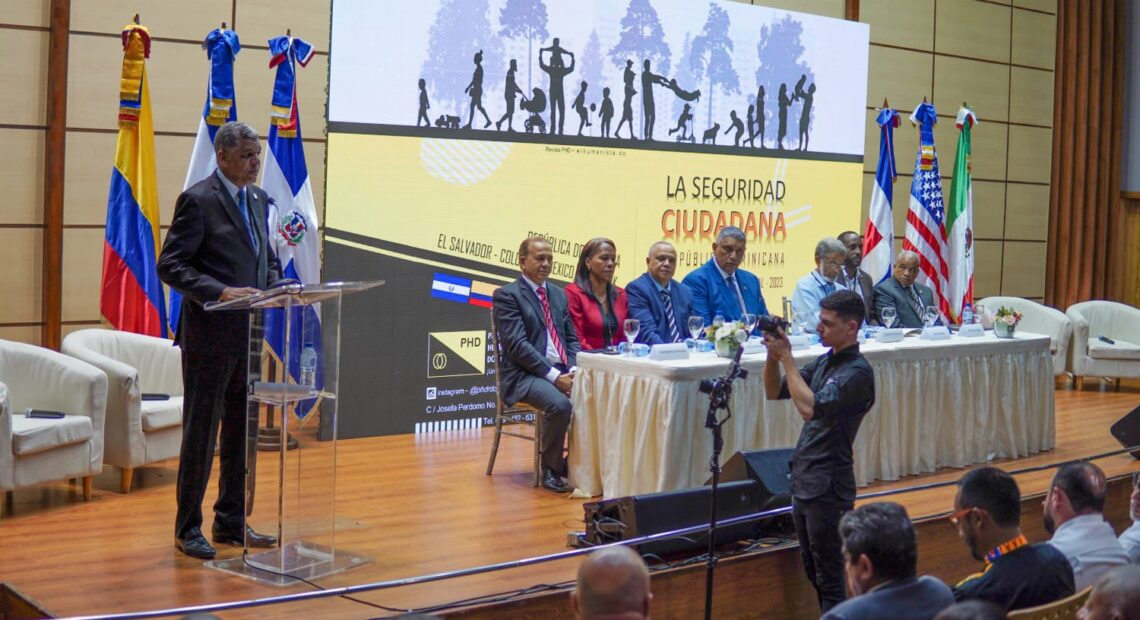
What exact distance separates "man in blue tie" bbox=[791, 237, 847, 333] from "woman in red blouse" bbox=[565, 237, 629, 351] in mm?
1127

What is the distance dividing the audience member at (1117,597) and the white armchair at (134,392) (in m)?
4.50

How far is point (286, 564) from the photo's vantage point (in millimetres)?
4398

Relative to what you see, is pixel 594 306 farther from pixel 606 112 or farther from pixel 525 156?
pixel 606 112

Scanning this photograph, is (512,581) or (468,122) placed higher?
(468,122)

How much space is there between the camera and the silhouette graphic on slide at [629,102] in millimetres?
8430

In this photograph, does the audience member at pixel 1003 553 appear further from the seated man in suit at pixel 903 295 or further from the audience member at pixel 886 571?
the seated man in suit at pixel 903 295

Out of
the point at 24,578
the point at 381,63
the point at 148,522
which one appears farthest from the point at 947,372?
the point at 24,578

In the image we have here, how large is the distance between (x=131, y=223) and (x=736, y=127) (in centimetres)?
449

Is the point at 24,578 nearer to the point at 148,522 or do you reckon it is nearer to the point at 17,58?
the point at 148,522

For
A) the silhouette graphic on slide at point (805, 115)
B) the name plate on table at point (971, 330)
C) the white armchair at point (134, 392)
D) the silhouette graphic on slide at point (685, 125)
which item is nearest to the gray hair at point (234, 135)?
the white armchair at point (134, 392)

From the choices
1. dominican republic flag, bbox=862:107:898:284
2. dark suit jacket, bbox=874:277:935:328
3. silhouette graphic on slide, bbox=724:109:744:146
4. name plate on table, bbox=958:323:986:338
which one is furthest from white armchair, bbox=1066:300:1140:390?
silhouette graphic on slide, bbox=724:109:744:146

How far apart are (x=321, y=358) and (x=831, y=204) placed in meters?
6.16

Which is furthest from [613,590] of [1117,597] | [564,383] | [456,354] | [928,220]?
[928,220]

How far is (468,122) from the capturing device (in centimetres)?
769
